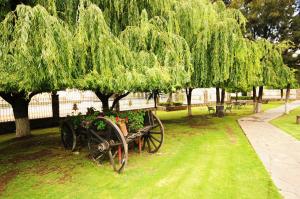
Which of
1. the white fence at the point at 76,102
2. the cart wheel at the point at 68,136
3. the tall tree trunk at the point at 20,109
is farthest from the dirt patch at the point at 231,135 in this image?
the tall tree trunk at the point at 20,109

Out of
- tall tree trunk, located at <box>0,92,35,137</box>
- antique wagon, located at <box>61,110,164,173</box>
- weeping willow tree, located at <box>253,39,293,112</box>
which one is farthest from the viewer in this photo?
weeping willow tree, located at <box>253,39,293,112</box>

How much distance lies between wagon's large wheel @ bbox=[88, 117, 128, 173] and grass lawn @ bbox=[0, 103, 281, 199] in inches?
12.6

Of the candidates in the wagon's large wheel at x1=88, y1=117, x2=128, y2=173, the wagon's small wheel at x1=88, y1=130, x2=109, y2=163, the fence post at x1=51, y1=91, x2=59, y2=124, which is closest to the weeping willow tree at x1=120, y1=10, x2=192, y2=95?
the wagon's large wheel at x1=88, y1=117, x2=128, y2=173

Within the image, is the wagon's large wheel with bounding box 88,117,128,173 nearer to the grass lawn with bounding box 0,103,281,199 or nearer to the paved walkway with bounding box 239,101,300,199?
the grass lawn with bounding box 0,103,281,199

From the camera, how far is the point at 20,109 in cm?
1134

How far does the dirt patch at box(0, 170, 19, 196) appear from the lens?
236 inches

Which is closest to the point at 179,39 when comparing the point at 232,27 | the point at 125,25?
the point at 125,25

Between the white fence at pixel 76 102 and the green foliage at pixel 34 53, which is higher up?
the green foliage at pixel 34 53

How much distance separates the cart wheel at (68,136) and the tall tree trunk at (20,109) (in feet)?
8.97

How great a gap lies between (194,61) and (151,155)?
15.6ft

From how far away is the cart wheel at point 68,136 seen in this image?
870 centimetres

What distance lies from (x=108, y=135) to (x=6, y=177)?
2.71m

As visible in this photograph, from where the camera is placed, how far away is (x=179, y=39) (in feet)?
29.7

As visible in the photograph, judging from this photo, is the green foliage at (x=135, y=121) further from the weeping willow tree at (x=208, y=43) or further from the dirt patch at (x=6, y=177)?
the weeping willow tree at (x=208, y=43)
